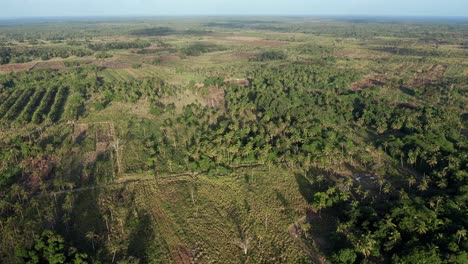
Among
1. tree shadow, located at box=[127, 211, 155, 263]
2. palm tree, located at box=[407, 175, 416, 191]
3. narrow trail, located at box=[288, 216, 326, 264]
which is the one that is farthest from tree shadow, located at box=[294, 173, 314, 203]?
tree shadow, located at box=[127, 211, 155, 263]

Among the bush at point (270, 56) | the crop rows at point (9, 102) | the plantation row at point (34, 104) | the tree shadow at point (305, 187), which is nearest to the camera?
the tree shadow at point (305, 187)

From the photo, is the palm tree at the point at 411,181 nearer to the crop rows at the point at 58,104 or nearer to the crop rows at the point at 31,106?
the crop rows at the point at 58,104

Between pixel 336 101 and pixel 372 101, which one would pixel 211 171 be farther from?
pixel 372 101

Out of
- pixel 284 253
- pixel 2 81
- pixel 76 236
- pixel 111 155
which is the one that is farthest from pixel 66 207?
pixel 2 81

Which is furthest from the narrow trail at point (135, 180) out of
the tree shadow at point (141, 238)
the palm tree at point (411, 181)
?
the palm tree at point (411, 181)

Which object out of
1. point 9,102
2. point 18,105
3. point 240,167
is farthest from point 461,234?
point 9,102

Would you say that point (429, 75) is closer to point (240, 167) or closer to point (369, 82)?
point (369, 82)

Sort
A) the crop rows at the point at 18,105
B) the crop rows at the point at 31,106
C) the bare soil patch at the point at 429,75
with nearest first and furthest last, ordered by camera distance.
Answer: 1. the crop rows at the point at 31,106
2. the crop rows at the point at 18,105
3. the bare soil patch at the point at 429,75
